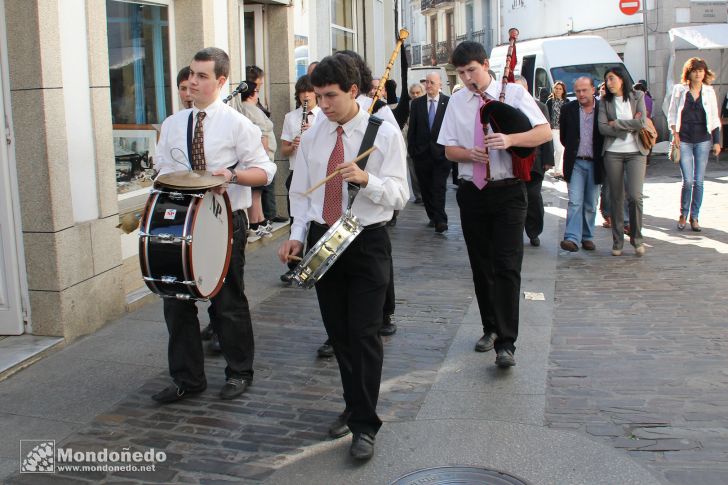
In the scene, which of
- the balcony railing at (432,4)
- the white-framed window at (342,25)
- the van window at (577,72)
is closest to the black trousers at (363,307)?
the white-framed window at (342,25)

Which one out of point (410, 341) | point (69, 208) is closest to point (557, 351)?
point (410, 341)

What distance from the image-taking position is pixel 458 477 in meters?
4.42

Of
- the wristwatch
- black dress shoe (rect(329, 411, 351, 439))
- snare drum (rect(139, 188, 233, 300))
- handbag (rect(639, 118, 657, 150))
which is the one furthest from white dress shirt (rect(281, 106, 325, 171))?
black dress shoe (rect(329, 411, 351, 439))

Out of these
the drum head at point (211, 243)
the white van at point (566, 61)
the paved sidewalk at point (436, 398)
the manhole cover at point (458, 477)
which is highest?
the white van at point (566, 61)

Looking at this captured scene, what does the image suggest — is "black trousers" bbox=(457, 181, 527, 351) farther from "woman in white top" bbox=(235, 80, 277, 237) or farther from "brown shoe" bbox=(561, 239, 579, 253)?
"brown shoe" bbox=(561, 239, 579, 253)

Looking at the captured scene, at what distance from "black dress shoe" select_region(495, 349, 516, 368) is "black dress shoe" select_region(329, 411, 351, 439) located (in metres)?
1.35

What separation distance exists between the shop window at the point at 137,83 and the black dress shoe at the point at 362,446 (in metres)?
4.47

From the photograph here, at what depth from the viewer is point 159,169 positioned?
5617 millimetres

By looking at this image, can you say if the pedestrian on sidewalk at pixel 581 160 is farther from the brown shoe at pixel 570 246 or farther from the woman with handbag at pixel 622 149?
the woman with handbag at pixel 622 149

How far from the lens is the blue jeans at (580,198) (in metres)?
10.2

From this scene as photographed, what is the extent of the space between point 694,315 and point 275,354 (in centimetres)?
337

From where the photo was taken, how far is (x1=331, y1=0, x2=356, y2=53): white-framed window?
52.6ft

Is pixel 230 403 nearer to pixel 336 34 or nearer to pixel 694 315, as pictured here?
pixel 694 315

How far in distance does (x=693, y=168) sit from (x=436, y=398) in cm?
708
